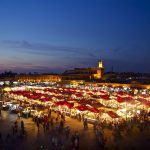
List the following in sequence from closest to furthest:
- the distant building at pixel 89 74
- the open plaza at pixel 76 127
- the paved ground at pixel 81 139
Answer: the paved ground at pixel 81 139
the open plaza at pixel 76 127
the distant building at pixel 89 74

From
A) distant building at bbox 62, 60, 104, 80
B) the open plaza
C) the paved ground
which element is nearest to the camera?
the paved ground

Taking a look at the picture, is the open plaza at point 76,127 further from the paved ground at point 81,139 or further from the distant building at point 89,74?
the distant building at point 89,74

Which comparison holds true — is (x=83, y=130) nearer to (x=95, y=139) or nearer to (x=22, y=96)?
(x=95, y=139)

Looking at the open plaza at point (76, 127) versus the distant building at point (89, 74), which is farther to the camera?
the distant building at point (89, 74)

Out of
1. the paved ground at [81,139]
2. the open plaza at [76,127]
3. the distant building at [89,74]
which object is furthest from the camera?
the distant building at [89,74]

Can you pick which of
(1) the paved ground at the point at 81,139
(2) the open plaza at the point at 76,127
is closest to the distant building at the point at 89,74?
(2) the open plaza at the point at 76,127

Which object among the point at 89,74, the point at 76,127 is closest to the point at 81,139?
the point at 76,127

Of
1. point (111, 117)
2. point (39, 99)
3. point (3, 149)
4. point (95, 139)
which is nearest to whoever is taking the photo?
point (3, 149)

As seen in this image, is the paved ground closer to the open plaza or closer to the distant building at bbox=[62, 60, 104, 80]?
the open plaza

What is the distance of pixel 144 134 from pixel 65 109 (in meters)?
10.0

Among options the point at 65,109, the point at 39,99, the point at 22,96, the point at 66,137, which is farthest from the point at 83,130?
the point at 22,96

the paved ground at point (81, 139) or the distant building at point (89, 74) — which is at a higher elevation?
the distant building at point (89, 74)

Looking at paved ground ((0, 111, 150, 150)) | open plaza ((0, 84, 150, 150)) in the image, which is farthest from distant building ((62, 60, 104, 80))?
paved ground ((0, 111, 150, 150))

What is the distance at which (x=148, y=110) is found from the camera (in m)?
33.1
